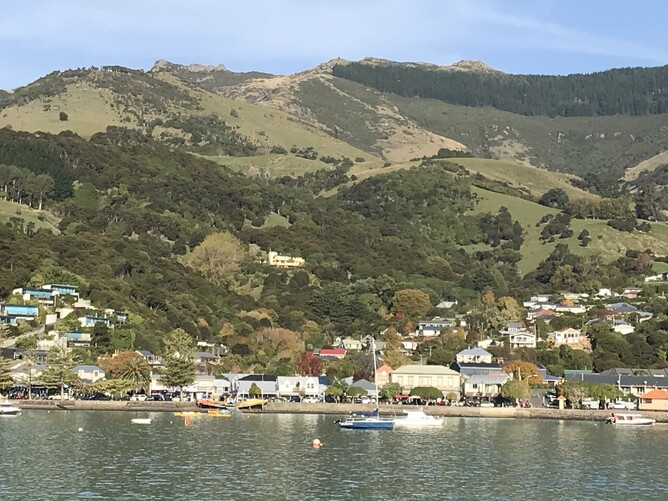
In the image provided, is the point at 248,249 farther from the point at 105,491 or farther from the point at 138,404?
the point at 105,491

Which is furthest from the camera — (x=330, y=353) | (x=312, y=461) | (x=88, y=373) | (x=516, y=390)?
(x=330, y=353)

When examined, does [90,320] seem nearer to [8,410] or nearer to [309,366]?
[309,366]

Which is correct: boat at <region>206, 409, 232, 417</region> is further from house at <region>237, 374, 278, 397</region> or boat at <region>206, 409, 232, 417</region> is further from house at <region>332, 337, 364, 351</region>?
house at <region>332, 337, 364, 351</region>

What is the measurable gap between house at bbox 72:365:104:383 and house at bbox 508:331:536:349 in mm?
56240

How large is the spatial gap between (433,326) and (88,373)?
5828cm

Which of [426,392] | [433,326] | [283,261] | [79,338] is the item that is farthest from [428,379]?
[283,261]

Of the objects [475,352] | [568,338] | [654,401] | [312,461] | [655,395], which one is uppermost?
Result: [568,338]

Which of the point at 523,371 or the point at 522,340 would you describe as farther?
the point at 522,340

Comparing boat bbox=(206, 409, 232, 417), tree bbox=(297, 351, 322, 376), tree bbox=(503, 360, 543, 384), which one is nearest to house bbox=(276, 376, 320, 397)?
tree bbox=(297, 351, 322, 376)

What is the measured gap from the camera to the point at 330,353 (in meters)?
147

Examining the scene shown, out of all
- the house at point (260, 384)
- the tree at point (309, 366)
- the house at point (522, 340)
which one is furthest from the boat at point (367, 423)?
the house at point (522, 340)

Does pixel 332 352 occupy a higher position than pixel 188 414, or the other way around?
pixel 332 352

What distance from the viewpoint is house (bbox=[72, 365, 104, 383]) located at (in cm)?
11875

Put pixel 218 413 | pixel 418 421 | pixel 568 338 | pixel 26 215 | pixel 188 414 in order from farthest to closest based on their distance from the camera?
pixel 26 215 → pixel 568 338 → pixel 218 413 → pixel 188 414 → pixel 418 421
